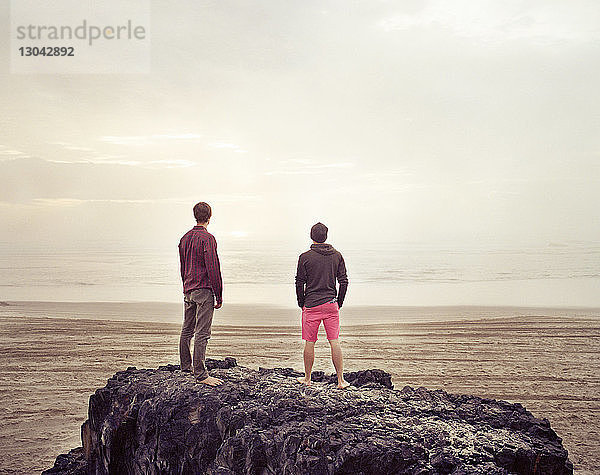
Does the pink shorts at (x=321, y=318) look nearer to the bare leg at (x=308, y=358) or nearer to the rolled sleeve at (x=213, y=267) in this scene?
the bare leg at (x=308, y=358)

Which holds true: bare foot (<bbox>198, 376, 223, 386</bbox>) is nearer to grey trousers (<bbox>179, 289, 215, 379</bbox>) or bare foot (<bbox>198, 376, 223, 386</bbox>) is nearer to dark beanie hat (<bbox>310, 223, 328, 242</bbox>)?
grey trousers (<bbox>179, 289, 215, 379</bbox>)

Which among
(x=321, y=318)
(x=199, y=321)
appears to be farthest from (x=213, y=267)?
(x=321, y=318)

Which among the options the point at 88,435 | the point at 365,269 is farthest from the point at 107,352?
the point at 365,269

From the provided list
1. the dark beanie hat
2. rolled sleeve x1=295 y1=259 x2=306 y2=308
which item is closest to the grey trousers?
rolled sleeve x1=295 y1=259 x2=306 y2=308

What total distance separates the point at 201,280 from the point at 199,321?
41 centimetres

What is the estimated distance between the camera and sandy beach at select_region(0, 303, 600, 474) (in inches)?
343

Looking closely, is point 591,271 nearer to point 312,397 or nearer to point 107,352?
point 107,352

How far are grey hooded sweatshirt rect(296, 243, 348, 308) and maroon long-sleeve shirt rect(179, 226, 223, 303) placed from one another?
0.82 m

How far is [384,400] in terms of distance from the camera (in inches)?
217

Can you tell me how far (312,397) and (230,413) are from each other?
797 millimetres

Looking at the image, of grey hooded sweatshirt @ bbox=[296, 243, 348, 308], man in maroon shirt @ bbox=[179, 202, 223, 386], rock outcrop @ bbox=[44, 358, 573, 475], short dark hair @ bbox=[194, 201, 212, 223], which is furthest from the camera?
short dark hair @ bbox=[194, 201, 212, 223]

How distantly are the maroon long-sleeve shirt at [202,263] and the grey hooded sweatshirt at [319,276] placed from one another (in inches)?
32.3

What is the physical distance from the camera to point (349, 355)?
42.6 feet

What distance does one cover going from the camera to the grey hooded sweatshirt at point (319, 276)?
5785 mm
